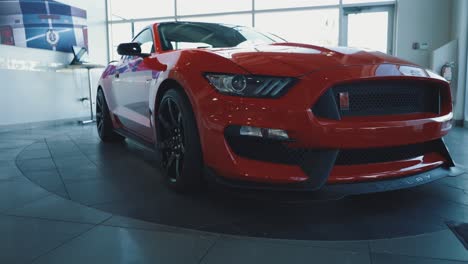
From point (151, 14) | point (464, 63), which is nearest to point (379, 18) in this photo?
point (464, 63)

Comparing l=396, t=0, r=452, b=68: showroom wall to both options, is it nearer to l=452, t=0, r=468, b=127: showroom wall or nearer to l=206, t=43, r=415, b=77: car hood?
l=452, t=0, r=468, b=127: showroom wall

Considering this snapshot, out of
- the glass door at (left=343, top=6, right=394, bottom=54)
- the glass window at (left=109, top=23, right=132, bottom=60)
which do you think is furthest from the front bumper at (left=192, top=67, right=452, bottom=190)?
the glass window at (left=109, top=23, right=132, bottom=60)

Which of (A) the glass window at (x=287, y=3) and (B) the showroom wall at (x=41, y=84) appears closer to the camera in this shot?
(B) the showroom wall at (x=41, y=84)

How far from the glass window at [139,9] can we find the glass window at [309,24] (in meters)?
2.38

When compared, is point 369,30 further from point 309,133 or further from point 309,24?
point 309,133

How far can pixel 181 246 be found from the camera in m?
1.39

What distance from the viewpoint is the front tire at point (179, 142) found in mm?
1812

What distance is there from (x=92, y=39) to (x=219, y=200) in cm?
686

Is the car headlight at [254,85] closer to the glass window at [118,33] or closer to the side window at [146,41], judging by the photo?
the side window at [146,41]

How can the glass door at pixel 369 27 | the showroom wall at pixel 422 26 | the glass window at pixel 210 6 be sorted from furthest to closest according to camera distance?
the glass window at pixel 210 6
the glass door at pixel 369 27
the showroom wall at pixel 422 26

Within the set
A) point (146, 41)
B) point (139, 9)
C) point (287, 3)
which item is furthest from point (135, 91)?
point (139, 9)

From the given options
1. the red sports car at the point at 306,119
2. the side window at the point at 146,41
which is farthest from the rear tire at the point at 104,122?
the red sports car at the point at 306,119

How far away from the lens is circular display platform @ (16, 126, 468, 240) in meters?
1.54

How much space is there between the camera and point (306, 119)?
58.7 inches
